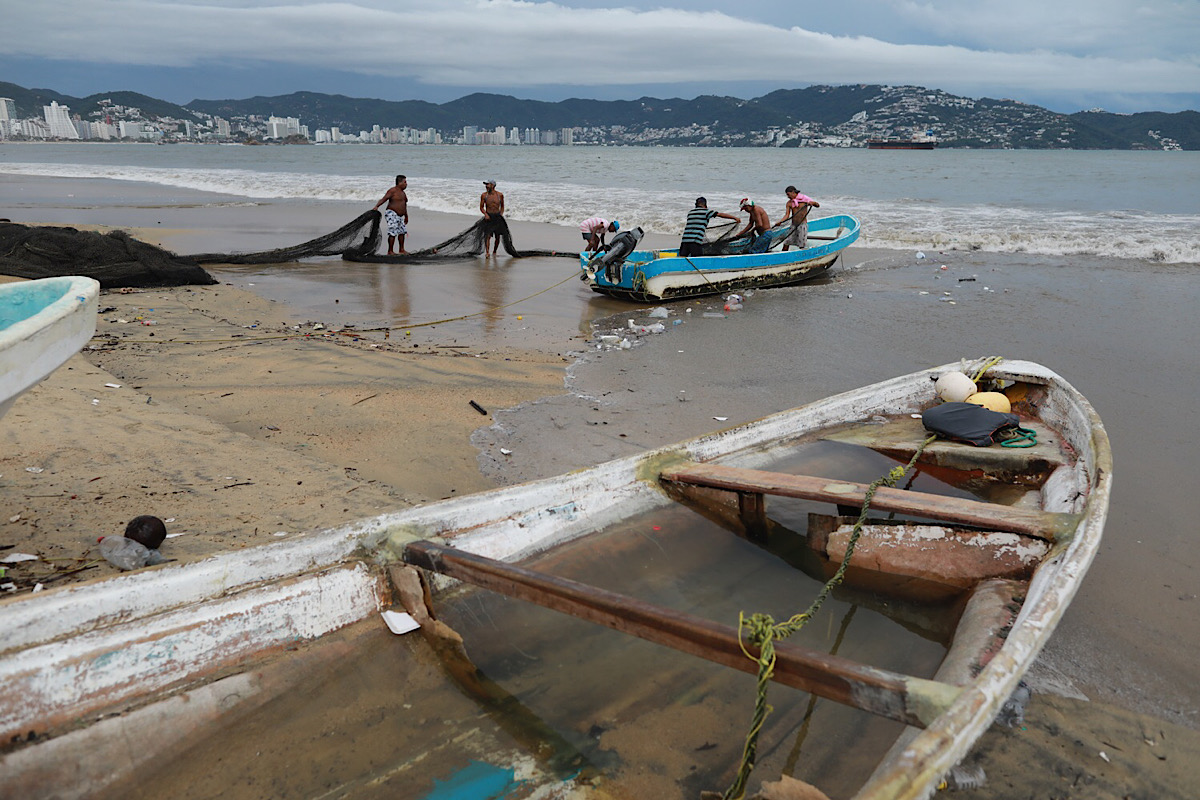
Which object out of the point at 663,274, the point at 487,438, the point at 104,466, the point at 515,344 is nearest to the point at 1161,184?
the point at 663,274

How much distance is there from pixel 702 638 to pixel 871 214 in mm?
23738

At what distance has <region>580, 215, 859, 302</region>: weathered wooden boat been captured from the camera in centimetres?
1102

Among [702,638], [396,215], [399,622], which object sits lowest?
[399,622]

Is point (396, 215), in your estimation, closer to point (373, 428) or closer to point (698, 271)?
point (698, 271)

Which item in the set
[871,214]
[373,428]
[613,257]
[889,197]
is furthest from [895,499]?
[889,197]

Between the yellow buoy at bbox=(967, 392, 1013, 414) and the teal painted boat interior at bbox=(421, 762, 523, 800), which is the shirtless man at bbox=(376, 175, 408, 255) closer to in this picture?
the yellow buoy at bbox=(967, 392, 1013, 414)

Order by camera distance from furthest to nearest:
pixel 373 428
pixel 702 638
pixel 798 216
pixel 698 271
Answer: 1. pixel 798 216
2. pixel 698 271
3. pixel 373 428
4. pixel 702 638

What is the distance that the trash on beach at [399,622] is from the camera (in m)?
2.85

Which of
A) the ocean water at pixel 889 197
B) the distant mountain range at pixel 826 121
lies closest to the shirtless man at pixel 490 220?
the ocean water at pixel 889 197

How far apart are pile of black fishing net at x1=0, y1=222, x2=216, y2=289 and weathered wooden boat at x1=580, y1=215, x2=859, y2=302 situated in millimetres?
5908

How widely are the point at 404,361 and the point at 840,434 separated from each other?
4.17 meters

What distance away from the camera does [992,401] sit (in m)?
5.30

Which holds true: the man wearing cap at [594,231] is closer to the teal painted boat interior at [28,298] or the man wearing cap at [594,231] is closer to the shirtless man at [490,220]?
the shirtless man at [490,220]

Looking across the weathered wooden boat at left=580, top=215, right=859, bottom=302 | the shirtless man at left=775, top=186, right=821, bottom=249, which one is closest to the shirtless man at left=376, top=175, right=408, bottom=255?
the weathered wooden boat at left=580, top=215, right=859, bottom=302
